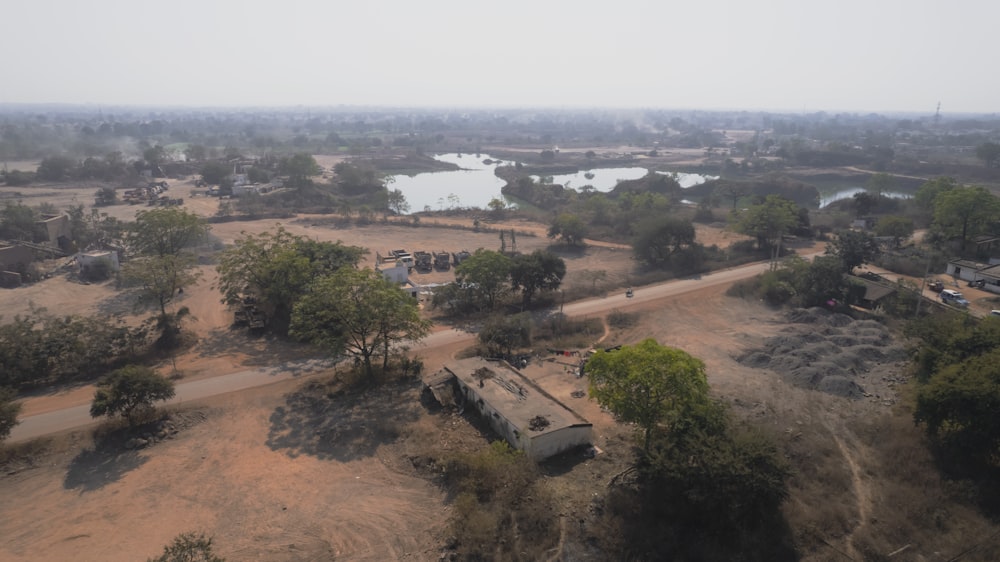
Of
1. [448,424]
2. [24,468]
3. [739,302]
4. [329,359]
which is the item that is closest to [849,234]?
[739,302]

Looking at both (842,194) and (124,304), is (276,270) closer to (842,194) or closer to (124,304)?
(124,304)

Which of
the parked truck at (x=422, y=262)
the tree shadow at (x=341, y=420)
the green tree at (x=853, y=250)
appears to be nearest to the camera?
the tree shadow at (x=341, y=420)

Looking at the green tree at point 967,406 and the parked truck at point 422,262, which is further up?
the green tree at point 967,406

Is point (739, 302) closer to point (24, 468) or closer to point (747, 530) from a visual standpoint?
point (747, 530)

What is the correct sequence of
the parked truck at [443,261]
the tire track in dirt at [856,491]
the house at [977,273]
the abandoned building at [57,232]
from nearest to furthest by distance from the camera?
the tire track in dirt at [856,491], the house at [977,273], the parked truck at [443,261], the abandoned building at [57,232]

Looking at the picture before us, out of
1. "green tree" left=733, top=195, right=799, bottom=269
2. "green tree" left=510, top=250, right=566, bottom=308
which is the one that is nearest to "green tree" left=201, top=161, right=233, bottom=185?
"green tree" left=510, top=250, right=566, bottom=308

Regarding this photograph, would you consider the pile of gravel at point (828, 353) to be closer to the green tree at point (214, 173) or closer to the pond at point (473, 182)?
the pond at point (473, 182)

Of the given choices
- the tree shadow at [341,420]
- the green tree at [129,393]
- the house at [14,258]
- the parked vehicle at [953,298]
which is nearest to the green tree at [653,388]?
the tree shadow at [341,420]

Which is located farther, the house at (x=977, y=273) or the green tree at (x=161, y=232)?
the green tree at (x=161, y=232)
